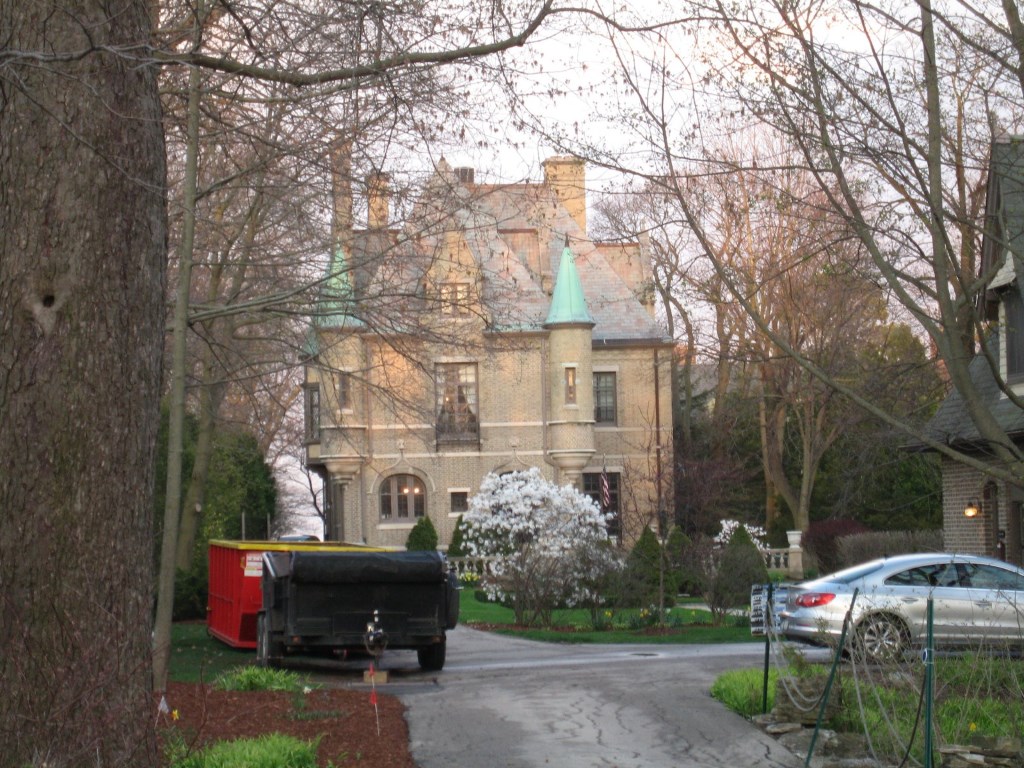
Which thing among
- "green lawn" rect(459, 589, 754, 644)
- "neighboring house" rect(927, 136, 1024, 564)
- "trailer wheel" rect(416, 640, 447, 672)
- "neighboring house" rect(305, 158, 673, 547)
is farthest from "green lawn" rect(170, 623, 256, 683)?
"neighboring house" rect(305, 158, 673, 547)

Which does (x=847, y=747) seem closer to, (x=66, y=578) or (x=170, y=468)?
(x=66, y=578)

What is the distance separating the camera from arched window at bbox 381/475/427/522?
4531 cm

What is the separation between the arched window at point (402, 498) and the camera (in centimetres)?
4531

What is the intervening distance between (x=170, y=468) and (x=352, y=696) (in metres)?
3.15

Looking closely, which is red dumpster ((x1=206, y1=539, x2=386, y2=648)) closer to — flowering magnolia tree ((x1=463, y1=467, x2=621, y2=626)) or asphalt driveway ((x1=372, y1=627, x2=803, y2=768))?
asphalt driveway ((x1=372, y1=627, x2=803, y2=768))

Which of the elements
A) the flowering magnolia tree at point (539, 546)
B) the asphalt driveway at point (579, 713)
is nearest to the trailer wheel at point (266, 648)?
the asphalt driveway at point (579, 713)

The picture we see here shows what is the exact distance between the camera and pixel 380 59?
403 inches

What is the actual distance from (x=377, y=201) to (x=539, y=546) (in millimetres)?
11838

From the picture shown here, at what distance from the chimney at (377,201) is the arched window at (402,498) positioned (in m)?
29.2

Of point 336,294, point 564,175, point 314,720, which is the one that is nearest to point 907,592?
point 564,175

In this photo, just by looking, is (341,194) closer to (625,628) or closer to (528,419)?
(625,628)

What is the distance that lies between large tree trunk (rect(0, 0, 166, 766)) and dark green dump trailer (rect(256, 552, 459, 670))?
7.77 metres

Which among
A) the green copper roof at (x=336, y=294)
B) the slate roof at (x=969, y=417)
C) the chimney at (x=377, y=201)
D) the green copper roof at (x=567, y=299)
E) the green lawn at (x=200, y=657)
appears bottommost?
the green lawn at (x=200, y=657)

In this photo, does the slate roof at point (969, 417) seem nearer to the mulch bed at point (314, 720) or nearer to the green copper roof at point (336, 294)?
the green copper roof at point (336, 294)
